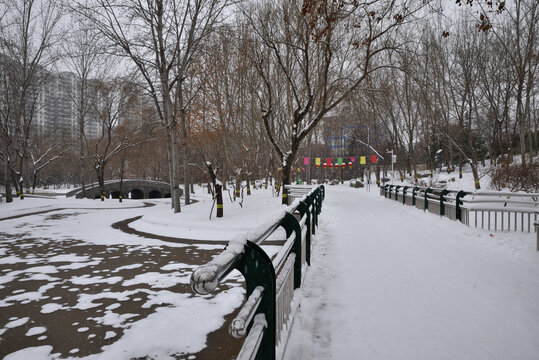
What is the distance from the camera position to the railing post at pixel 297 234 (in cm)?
394

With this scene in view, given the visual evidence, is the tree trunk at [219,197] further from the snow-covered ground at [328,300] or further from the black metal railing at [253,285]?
the black metal railing at [253,285]

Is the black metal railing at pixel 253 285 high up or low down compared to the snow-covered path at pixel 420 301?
up

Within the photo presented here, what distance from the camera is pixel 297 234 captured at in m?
3.95

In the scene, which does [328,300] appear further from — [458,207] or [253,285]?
[458,207]

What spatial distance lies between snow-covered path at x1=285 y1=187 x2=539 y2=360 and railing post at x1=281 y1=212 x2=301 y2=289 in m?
0.34

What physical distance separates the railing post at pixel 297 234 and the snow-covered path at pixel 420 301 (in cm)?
34

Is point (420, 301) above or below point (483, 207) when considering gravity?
below

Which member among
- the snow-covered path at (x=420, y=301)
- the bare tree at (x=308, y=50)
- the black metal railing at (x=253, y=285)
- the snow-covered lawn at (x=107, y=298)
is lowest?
the snow-covered lawn at (x=107, y=298)

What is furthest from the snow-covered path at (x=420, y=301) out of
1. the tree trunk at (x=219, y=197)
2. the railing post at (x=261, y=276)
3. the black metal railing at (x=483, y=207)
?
the tree trunk at (x=219, y=197)

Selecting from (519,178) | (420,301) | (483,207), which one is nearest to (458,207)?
(483,207)

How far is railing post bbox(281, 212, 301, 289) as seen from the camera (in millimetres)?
3936

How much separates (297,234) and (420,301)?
1.92m

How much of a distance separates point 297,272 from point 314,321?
707 millimetres

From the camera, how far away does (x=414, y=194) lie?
15.8 meters
